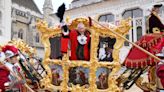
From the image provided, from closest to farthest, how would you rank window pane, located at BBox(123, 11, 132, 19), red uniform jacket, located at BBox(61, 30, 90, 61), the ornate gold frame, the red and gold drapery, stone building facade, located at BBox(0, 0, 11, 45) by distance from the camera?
the red and gold drapery → the ornate gold frame → red uniform jacket, located at BBox(61, 30, 90, 61) → window pane, located at BBox(123, 11, 132, 19) → stone building facade, located at BBox(0, 0, 11, 45)

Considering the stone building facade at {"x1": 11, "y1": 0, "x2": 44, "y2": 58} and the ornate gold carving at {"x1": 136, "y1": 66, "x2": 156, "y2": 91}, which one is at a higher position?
the stone building facade at {"x1": 11, "y1": 0, "x2": 44, "y2": 58}

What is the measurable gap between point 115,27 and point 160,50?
799 millimetres

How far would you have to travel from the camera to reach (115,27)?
521 cm

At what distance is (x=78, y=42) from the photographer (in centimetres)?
548

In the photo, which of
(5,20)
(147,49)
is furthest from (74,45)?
(5,20)

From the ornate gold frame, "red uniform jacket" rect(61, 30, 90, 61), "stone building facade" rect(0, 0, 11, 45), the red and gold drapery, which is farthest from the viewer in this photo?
"stone building facade" rect(0, 0, 11, 45)

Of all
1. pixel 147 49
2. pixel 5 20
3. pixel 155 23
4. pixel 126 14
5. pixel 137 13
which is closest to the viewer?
pixel 147 49

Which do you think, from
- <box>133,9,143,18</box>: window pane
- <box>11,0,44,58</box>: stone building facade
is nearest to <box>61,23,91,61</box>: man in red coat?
<box>133,9,143,18</box>: window pane

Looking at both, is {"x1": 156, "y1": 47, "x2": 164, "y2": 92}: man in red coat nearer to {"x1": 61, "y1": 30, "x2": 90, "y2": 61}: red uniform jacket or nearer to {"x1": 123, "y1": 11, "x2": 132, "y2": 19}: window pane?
{"x1": 61, "y1": 30, "x2": 90, "y2": 61}: red uniform jacket

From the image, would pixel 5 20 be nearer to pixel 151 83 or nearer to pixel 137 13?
pixel 137 13

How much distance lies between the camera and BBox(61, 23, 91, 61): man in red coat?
5402 mm

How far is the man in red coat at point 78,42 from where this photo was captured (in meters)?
5.40

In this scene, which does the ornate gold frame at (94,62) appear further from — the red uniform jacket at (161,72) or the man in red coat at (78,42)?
the red uniform jacket at (161,72)

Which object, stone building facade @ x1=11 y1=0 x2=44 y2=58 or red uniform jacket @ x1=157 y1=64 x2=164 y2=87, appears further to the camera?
stone building facade @ x1=11 y1=0 x2=44 y2=58
